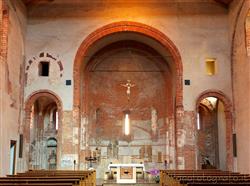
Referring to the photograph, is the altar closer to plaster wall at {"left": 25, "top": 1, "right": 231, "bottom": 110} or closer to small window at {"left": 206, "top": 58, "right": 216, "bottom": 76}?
plaster wall at {"left": 25, "top": 1, "right": 231, "bottom": 110}

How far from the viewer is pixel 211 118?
2742cm

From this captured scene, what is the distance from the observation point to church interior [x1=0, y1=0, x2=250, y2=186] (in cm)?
1939

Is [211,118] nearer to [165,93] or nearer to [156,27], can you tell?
[165,93]

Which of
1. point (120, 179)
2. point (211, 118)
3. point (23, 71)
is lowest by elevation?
point (120, 179)

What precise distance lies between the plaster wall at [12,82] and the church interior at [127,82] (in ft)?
0.17

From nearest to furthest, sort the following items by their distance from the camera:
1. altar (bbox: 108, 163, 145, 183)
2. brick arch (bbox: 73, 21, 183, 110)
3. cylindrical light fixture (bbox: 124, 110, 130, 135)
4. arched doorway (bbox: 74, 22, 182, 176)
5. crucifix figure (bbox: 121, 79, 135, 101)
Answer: altar (bbox: 108, 163, 145, 183) → brick arch (bbox: 73, 21, 183, 110) → arched doorway (bbox: 74, 22, 182, 176) → crucifix figure (bbox: 121, 79, 135, 101) → cylindrical light fixture (bbox: 124, 110, 130, 135)

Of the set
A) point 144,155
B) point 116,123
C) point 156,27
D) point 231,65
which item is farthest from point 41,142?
point 231,65

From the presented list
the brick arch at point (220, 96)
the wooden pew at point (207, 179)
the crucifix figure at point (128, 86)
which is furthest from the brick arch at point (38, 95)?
the wooden pew at point (207, 179)

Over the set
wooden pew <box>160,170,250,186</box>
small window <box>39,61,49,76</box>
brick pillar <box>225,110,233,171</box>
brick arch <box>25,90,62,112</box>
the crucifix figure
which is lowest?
wooden pew <box>160,170,250,186</box>

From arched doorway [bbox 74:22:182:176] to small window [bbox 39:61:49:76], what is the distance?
2.58m

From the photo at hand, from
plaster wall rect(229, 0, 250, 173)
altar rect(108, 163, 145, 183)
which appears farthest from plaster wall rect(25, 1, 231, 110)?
altar rect(108, 163, 145, 183)

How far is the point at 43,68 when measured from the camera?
2245 cm

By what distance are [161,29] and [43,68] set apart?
748 cm

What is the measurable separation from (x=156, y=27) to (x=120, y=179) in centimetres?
909
